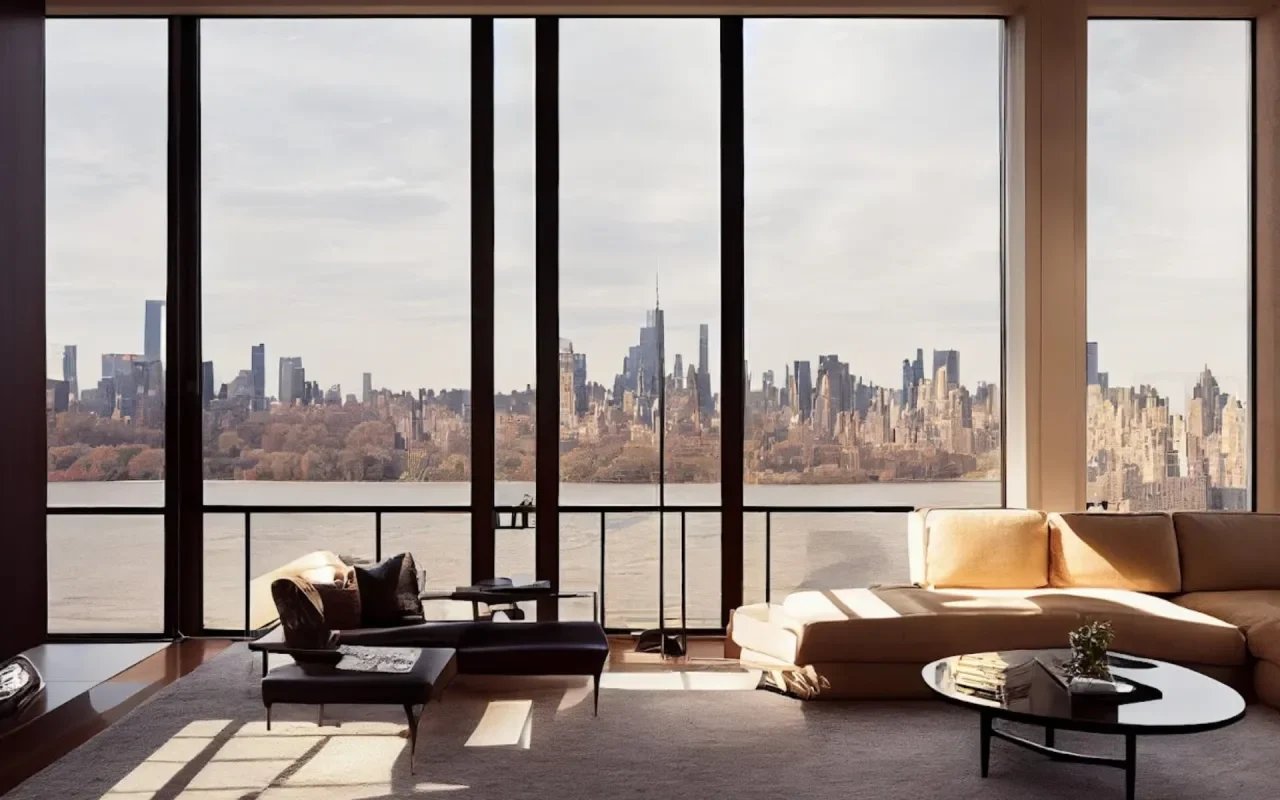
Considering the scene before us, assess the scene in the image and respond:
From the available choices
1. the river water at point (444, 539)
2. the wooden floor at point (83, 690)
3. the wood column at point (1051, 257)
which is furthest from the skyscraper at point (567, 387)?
the wood column at point (1051, 257)

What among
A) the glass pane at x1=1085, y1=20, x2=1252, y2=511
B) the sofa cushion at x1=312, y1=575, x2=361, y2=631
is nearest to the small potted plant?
the glass pane at x1=1085, y1=20, x2=1252, y2=511

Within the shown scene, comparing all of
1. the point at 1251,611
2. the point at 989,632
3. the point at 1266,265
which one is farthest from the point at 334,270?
the point at 1266,265

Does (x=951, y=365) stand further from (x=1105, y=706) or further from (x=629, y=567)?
(x=1105, y=706)

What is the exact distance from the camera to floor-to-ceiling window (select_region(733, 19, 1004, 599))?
6.78 metres

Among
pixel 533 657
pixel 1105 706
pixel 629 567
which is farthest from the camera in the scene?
pixel 629 567

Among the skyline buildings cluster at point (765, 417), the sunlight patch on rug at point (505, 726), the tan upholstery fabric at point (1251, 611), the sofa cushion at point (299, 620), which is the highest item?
the skyline buildings cluster at point (765, 417)

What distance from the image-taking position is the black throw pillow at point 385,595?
210 inches

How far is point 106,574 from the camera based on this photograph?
A: 6.73 m

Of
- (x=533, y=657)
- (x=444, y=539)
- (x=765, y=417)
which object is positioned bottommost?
(x=533, y=657)

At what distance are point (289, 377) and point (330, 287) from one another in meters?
0.62

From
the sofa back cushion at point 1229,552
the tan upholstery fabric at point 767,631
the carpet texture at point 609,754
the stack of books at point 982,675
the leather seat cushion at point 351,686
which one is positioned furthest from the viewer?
the sofa back cushion at point 1229,552

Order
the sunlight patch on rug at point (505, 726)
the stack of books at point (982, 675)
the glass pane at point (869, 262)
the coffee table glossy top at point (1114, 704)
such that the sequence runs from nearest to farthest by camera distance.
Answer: the coffee table glossy top at point (1114, 704), the stack of books at point (982, 675), the sunlight patch on rug at point (505, 726), the glass pane at point (869, 262)

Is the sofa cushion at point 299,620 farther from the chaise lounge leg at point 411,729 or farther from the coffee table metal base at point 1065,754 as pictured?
the coffee table metal base at point 1065,754

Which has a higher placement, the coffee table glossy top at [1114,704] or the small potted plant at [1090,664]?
the small potted plant at [1090,664]
